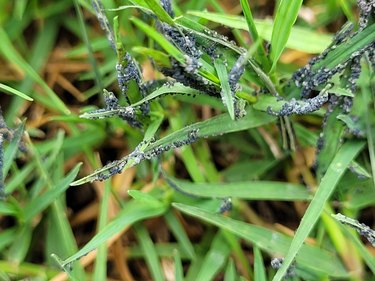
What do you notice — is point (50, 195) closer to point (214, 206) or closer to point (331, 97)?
point (214, 206)

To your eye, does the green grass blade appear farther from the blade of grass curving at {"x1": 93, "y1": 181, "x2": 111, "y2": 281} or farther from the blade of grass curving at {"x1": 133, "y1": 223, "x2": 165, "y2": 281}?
the blade of grass curving at {"x1": 133, "y1": 223, "x2": 165, "y2": 281}

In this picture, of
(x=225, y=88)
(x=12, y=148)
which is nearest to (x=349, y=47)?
(x=225, y=88)

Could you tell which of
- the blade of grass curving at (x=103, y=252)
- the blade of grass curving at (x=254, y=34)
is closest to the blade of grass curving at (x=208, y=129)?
the blade of grass curving at (x=254, y=34)

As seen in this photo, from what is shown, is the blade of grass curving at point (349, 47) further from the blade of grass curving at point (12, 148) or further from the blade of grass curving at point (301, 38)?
the blade of grass curving at point (12, 148)

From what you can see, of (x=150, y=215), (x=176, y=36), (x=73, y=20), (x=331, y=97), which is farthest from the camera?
(x=73, y=20)

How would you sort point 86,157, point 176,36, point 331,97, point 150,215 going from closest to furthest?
point 176,36, point 331,97, point 150,215, point 86,157

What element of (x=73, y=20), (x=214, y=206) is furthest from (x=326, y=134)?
(x=73, y=20)

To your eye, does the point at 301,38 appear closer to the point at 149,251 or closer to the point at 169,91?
the point at 169,91
